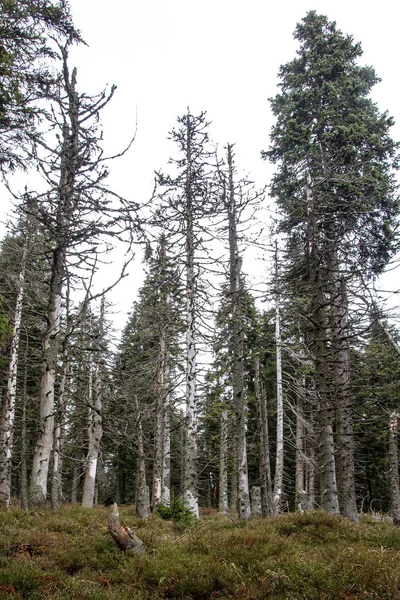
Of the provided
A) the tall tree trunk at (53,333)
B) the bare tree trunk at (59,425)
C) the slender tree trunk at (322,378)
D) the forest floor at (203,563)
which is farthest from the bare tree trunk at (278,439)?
the tall tree trunk at (53,333)

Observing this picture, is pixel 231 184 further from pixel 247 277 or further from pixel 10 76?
pixel 10 76

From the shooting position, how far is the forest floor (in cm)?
468

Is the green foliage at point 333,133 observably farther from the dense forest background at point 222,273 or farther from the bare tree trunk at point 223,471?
the bare tree trunk at point 223,471

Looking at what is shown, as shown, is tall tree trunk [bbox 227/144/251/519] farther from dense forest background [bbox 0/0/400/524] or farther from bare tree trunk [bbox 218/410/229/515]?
bare tree trunk [bbox 218/410/229/515]

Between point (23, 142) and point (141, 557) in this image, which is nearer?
point (141, 557)

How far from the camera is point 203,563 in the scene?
564 cm

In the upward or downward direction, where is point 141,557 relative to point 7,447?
downward

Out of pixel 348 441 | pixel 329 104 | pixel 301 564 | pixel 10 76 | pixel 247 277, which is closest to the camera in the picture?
pixel 301 564

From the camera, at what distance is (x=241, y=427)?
13188mm

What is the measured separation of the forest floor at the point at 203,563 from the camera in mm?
4684

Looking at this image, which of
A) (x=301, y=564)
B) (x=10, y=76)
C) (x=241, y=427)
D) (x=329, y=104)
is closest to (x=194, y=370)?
(x=241, y=427)

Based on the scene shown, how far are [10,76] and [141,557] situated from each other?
8.79 meters

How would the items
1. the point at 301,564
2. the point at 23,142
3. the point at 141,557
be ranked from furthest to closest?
the point at 23,142 < the point at 141,557 < the point at 301,564

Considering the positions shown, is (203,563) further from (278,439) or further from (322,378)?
(278,439)
